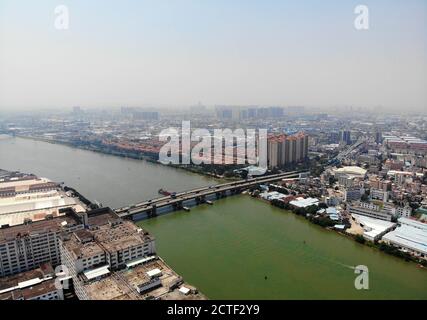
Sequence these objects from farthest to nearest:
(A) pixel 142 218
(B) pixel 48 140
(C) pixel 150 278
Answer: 1. (B) pixel 48 140
2. (A) pixel 142 218
3. (C) pixel 150 278

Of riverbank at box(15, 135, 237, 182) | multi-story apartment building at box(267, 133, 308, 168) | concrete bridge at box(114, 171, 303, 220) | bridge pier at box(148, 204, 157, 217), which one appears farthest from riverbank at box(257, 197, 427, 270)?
multi-story apartment building at box(267, 133, 308, 168)

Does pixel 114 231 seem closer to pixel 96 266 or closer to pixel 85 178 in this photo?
pixel 96 266

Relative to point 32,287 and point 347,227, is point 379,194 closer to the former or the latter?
point 347,227

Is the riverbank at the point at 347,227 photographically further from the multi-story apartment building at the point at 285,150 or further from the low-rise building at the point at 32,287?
the low-rise building at the point at 32,287

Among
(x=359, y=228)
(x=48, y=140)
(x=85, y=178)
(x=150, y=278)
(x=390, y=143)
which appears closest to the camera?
(x=150, y=278)

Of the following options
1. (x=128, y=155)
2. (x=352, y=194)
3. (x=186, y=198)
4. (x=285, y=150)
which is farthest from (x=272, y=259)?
(x=128, y=155)
